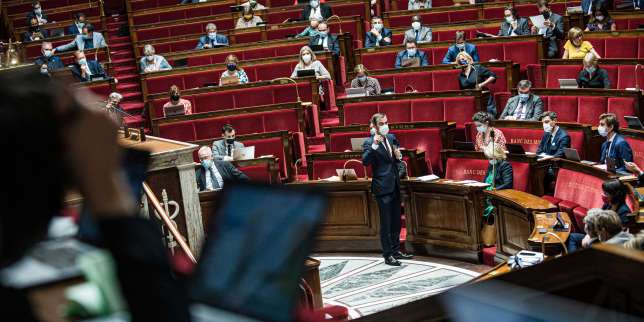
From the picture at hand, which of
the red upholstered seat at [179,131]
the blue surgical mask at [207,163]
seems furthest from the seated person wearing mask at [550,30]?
the blue surgical mask at [207,163]

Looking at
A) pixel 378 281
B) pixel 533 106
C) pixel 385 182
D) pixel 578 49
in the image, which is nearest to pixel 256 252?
pixel 378 281

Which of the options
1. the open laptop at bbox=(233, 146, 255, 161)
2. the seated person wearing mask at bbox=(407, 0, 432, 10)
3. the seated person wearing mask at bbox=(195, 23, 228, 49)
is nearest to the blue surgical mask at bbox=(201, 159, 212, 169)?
the open laptop at bbox=(233, 146, 255, 161)

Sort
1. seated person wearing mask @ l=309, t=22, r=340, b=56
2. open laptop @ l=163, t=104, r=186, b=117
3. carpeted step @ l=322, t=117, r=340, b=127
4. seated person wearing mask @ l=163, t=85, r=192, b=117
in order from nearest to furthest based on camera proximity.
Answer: open laptop @ l=163, t=104, r=186, b=117 → seated person wearing mask @ l=163, t=85, r=192, b=117 → carpeted step @ l=322, t=117, r=340, b=127 → seated person wearing mask @ l=309, t=22, r=340, b=56

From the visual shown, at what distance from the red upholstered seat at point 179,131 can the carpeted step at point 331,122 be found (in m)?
1.38

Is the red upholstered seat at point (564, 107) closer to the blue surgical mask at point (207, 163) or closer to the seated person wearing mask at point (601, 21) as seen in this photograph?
the seated person wearing mask at point (601, 21)

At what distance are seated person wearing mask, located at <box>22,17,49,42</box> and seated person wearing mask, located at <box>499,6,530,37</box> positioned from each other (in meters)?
5.80

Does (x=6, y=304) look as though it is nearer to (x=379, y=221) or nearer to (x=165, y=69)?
(x=379, y=221)

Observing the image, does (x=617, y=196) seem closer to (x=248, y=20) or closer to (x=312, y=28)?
(x=312, y=28)

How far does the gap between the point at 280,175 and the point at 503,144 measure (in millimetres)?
1959

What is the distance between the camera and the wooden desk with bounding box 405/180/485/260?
6.98 meters

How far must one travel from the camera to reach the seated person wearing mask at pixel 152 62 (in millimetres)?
10344

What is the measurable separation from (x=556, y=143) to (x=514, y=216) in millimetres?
925

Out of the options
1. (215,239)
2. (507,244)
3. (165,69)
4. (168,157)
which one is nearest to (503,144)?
(507,244)

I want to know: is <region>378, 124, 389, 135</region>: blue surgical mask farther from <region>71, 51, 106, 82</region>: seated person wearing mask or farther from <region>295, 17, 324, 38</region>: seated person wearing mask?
<region>71, 51, 106, 82</region>: seated person wearing mask
